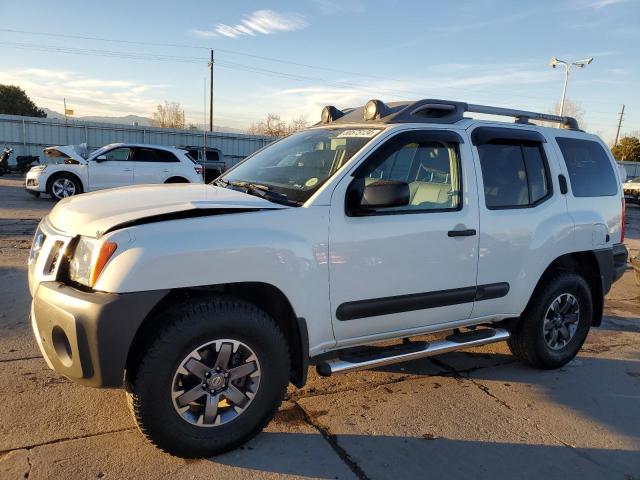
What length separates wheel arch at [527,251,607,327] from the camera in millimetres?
4379

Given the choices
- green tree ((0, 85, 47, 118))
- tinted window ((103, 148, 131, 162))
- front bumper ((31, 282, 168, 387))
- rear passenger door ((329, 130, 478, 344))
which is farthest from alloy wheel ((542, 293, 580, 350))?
green tree ((0, 85, 47, 118))

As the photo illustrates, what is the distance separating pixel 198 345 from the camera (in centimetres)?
269

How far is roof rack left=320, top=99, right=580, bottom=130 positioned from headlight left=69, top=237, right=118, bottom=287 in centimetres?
202

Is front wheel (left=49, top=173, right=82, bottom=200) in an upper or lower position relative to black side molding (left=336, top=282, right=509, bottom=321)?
lower

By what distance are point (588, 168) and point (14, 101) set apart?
158 ft

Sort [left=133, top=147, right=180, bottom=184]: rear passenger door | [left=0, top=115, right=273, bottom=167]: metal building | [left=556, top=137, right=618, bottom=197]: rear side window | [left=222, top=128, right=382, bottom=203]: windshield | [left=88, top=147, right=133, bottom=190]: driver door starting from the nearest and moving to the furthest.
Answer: [left=222, top=128, right=382, bottom=203]: windshield < [left=556, top=137, right=618, bottom=197]: rear side window < [left=88, top=147, right=133, bottom=190]: driver door < [left=133, top=147, right=180, bottom=184]: rear passenger door < [left=0, top=115, right=273, bottom=167]: metal building

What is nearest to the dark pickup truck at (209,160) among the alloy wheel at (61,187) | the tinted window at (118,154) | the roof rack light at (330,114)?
the tinted window at (118,154)

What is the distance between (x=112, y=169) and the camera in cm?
1329

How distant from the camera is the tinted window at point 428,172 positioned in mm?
3537

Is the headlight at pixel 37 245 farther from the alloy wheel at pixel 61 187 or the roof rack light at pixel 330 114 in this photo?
the alloy wheel at pixel 61 187

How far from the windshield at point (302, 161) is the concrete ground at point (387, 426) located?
151 cm

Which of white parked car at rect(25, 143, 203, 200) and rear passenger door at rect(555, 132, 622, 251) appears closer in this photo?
rear passenger door at rect(555, 132, 622, 251)

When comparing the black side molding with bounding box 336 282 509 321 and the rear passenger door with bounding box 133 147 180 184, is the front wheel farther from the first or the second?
the black side molding with bounding box 336 282 509 321

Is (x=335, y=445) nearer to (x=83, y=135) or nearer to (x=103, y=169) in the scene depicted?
(x=103, y=169)
